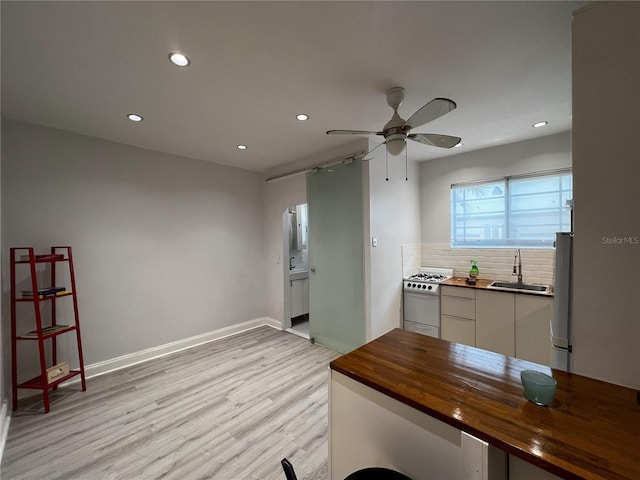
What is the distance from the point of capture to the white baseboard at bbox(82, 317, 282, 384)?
282cm

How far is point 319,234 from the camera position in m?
3.55

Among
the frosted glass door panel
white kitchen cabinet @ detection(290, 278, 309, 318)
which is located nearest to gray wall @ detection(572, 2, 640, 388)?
the frosted glass door panel

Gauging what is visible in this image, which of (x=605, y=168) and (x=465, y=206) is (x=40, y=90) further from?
(x=465, y=206)

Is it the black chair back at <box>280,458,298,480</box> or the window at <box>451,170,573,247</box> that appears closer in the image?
the black chair back at <box>280,458,298,480</box>

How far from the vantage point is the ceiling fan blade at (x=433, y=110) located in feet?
4.72

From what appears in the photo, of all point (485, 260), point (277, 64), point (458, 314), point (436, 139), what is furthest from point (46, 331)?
point (485, 260)

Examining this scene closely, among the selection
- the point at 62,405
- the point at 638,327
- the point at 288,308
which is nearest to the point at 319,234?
the point at 288,308

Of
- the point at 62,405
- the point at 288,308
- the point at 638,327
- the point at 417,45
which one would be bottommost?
the point at 62,405

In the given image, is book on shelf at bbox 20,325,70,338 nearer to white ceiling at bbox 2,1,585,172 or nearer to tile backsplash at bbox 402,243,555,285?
white ceiling at bbox 2,1,585,172

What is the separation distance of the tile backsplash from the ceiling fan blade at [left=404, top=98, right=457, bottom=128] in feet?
7.28

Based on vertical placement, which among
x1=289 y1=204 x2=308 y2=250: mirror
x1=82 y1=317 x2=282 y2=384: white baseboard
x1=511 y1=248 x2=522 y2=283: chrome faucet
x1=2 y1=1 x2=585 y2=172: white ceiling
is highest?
x1=2 y1=1 x2=585 y2=172: white ceiling

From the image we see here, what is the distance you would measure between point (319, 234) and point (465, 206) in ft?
7.09

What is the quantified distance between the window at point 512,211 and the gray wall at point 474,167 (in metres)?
0.09

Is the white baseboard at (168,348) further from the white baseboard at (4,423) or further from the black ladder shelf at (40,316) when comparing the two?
the white baseboard at (4,423)
